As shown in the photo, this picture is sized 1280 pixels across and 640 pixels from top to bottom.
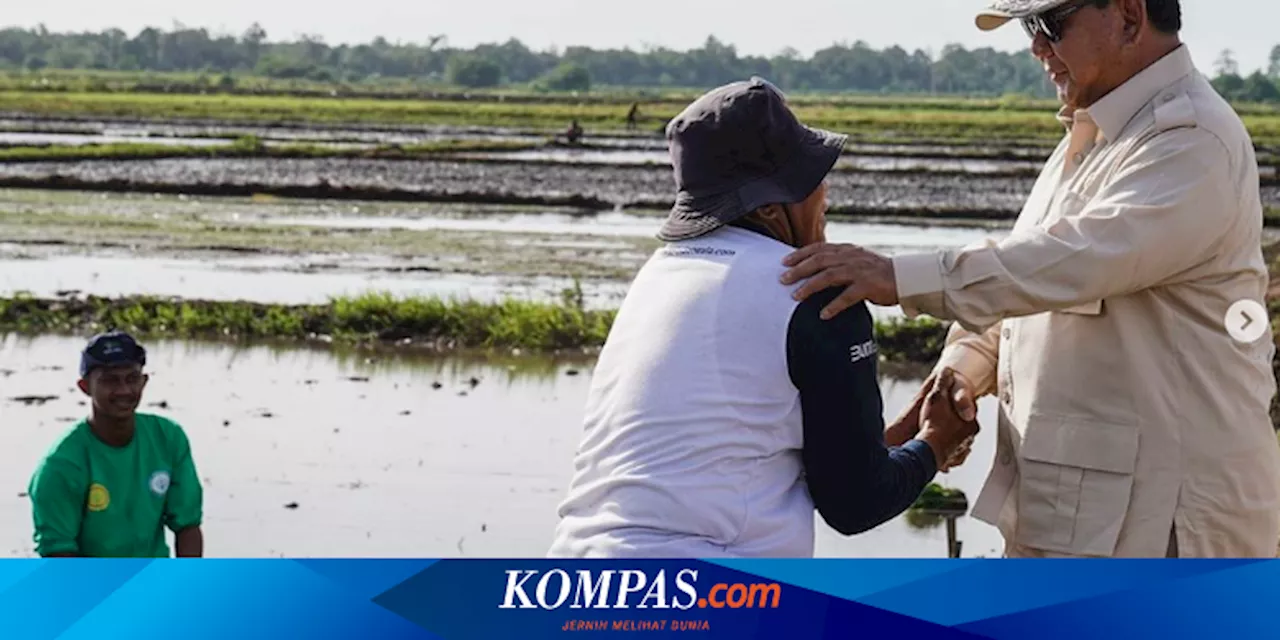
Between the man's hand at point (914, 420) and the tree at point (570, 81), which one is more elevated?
the man's hand at point (914, 420)

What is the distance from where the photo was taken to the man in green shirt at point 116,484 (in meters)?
5.01

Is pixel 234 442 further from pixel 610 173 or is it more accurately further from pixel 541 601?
pixel 610 173

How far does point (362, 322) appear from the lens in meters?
14.9

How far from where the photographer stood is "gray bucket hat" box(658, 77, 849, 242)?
2914 mm

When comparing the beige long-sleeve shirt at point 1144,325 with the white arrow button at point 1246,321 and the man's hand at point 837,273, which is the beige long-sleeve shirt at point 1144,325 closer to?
the white arrow button at point 1246,321

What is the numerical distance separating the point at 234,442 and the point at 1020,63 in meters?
93.7

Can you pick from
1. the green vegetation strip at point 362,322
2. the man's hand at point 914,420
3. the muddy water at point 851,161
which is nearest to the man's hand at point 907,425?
the man's hand at point 914,420

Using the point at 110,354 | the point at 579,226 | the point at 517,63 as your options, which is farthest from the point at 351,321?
the point at 517,63

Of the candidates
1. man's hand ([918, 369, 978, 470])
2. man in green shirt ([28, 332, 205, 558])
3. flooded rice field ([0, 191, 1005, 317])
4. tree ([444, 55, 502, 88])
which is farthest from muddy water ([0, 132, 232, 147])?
tree ([444, 55, 502, 88])

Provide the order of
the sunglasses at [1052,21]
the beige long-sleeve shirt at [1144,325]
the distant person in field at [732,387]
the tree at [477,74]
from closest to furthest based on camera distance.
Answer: the distant person in field at [732,387], the beige long-sleeve shirt at [1144,325], the sunglasses at [1052,21], the tree at [477,74]

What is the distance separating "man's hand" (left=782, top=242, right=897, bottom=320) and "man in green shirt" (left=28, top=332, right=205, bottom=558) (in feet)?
8.36

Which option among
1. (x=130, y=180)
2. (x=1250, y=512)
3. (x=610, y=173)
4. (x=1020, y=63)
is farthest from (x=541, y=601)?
(x=1020, y=63)

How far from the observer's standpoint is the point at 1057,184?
A: 3.57 m

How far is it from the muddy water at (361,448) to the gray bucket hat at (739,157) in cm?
513
